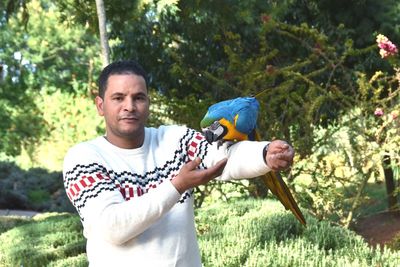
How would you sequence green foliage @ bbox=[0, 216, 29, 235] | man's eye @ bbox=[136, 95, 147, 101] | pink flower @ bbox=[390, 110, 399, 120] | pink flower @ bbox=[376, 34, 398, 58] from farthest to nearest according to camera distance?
green foliage @ bbox=[0, 216, 29, 235], pink flower @ bbox=[390, 110, 399, 120], pink flower @ bbox=[376, 34, 398, 58], man's eye @ bbox=[136, 95, 147, 101]

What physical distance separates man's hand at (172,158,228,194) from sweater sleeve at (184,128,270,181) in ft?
0.48

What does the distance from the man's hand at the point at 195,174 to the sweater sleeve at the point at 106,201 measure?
0.04 metres

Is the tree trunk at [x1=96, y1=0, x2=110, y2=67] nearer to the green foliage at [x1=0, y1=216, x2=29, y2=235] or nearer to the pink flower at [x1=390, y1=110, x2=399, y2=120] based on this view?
the pink flower at [x1=390, y1=110, x2=399, y2=120]

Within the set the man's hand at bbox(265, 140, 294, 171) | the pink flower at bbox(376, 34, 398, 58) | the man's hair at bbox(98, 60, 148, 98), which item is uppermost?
the pink flower at bbox(376, 34, 398, 58)

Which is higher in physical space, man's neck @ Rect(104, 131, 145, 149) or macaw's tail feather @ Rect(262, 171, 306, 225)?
man's neck @ Rect(104, 131, 145, 149)

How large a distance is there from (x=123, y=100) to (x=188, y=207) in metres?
0.39

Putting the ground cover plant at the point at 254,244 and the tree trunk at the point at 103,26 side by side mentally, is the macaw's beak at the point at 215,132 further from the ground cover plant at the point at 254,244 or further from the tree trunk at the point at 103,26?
the tree trunk at the point at 103,26

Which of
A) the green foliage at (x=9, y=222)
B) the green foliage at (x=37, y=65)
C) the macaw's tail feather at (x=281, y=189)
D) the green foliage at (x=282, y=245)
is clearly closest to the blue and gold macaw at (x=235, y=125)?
the macaw's tail feather at (x=281, y=189)

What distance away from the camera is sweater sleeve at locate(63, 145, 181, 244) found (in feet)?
5.88

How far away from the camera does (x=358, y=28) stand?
931 cm

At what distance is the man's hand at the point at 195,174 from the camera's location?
5.72 feet

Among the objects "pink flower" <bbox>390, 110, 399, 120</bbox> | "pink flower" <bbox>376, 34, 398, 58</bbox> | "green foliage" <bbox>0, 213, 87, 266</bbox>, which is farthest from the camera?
"pink flower" <bbox>390, 110, 399, 120</bbox>

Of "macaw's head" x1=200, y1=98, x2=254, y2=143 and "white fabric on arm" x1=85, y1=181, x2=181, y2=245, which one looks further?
"macaw's head" x1=200, y1=98, x2=254, y2=143

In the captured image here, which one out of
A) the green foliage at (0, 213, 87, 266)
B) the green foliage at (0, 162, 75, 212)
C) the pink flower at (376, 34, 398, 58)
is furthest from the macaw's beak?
the green foliage at (0, 162, 75, 212)
